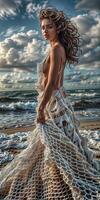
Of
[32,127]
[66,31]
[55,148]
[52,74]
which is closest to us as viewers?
[52,74]

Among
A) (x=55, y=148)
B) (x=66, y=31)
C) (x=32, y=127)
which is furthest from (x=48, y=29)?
(x=32, y=127)

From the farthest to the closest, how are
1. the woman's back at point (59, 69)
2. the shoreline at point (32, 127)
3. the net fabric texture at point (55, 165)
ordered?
the shoreline at point (32, 127) → the woman's back at point (59, 69) → the net fabric texture at point (55, 165)

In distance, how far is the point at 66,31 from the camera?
4.91m

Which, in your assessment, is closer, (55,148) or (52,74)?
(52,74)

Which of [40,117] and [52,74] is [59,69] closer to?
[52,74]

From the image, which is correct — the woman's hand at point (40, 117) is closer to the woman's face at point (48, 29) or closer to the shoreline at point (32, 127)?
the woman's face at point (48, 29)

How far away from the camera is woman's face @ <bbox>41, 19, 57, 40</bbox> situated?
4820mm

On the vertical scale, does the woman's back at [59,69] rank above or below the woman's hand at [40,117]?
above

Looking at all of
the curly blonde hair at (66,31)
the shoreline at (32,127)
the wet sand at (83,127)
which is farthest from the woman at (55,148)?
the wet sand at (83,127)

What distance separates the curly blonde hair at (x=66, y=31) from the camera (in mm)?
4832

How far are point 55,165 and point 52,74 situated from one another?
89cm

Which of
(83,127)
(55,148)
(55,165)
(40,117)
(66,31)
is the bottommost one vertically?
(83,127)

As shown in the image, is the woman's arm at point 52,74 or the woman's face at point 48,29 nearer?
the woman's arm at point 52,74

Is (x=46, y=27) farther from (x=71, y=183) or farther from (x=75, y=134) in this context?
(x=71, y=183)
